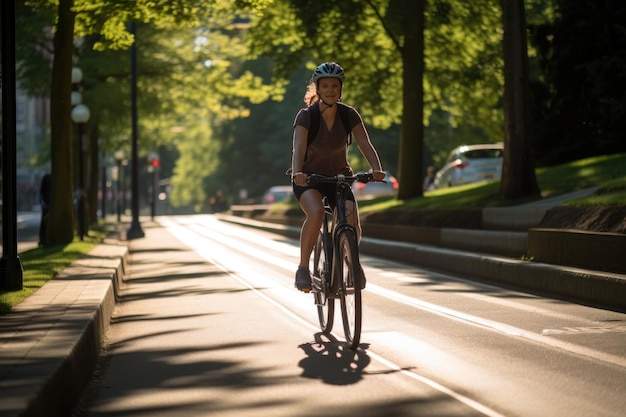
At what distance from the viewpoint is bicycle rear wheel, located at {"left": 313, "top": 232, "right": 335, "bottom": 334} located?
10109mm

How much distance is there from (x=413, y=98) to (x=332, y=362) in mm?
23118

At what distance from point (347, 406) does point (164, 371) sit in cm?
201

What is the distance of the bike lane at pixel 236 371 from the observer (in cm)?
721

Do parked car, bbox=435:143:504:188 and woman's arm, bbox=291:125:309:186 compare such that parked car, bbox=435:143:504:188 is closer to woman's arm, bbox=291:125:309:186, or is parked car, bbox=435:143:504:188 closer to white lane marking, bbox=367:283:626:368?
white lane marking, bbox=367:283:626:368

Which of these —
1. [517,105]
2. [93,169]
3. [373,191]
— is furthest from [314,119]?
[373,191]

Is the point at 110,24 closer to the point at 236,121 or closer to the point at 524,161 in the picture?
the point at 524,161

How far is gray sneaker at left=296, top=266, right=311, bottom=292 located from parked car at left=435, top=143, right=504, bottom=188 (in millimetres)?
28270

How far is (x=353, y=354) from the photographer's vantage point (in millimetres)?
9344

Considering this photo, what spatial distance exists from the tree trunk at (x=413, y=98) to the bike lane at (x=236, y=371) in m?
18.1

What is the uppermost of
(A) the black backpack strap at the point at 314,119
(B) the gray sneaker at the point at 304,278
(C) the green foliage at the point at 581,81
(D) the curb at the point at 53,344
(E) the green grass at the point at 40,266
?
(C) the green foliage at the point at 581,81

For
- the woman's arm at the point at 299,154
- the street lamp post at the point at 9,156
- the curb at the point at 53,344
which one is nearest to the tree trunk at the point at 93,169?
the curb at the point at 53,344

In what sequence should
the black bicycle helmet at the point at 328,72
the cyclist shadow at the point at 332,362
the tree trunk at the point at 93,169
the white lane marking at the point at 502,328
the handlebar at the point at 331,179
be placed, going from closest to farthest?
1. the cyclist shadow at the point at 332,362
2. the white lane marking at the point at 502,328
3. the handlebar at the point at 331,179
4. the black bicycle helmet at the point at 328,72
5. the tree trunk at the point at 93,169

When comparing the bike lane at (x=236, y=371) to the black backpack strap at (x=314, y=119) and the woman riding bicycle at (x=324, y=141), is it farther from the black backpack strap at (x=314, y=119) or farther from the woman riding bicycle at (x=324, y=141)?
the black backpack strap at (x=314, y=119)

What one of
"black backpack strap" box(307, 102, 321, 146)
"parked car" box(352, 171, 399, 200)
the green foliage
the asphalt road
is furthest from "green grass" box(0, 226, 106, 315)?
"parked car" box(352, 171, 399, 200)
